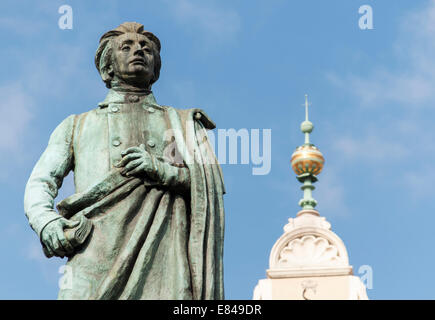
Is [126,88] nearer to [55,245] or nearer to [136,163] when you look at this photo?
[136,163]

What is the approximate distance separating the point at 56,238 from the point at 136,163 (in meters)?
1.02

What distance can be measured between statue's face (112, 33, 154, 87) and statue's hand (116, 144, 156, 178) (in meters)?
1.00

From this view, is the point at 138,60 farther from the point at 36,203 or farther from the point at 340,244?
the point at 340,244

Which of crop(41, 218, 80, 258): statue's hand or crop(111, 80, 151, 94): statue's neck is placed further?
crop(111, 80, 151, 94): statue's neck

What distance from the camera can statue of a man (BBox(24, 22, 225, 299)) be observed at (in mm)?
11945

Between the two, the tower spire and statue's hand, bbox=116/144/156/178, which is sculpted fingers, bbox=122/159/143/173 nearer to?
statue's hand, bbox=116/144/156/178

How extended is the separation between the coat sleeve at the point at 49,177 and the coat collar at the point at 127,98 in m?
0.37

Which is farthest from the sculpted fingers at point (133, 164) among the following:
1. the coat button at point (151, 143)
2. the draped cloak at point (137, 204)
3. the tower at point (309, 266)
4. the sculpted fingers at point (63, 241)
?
the tower at point (309, 266)

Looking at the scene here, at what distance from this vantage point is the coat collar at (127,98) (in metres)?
13.2

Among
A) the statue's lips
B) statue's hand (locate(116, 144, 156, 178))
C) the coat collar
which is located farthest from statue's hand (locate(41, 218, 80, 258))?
the statue's lips

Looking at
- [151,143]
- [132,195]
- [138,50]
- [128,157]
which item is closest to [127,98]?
[138,50]

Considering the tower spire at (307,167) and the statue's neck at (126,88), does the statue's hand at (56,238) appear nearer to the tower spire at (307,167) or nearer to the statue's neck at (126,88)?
the statue's neck at (126,88)
